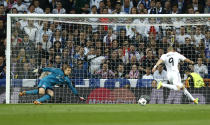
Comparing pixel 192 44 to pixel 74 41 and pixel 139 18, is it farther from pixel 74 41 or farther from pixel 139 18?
pixel 74 41

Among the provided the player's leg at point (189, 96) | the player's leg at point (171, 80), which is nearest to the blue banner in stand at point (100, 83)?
the player's leg at point (171, 80)

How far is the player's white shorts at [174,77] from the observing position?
1180cm

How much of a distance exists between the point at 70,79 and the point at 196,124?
5605 mm

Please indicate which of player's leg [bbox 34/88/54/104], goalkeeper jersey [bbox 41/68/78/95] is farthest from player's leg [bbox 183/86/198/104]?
player's leg [bbox 34/88/54/104]

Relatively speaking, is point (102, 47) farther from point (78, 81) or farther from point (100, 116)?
point (100, 116)

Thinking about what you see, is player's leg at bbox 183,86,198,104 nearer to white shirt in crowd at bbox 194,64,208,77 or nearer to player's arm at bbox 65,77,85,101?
white shirt in crowd at bbox 194,64,208,77

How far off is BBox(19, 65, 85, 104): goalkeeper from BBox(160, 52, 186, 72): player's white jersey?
96.5 inches

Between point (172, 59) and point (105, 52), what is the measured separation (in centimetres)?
181

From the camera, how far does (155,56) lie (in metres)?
12.6

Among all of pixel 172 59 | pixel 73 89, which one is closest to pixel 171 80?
pixel 172 59

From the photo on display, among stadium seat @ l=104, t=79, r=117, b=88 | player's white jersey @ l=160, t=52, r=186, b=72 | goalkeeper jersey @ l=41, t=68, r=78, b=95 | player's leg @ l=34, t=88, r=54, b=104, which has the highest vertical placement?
player's white jersey @ l=160, t=52, r=186, b=72

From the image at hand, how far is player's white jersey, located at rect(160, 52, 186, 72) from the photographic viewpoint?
1193 cm

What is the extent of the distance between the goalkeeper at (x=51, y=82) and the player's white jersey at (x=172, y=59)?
8.04 feet

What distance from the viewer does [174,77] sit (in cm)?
1195
